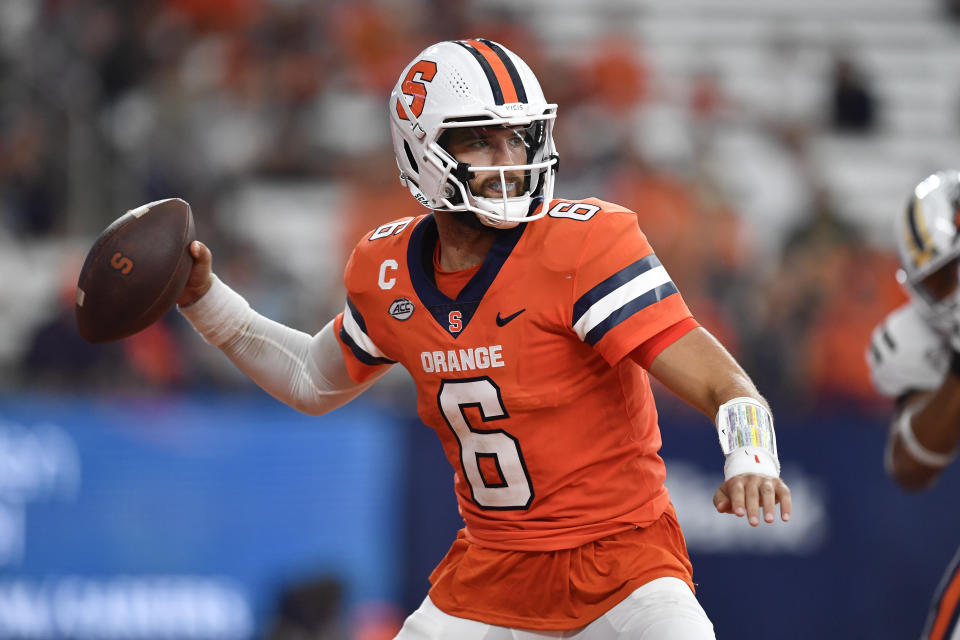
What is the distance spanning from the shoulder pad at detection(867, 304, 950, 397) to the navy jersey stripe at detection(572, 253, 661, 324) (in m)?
1.58

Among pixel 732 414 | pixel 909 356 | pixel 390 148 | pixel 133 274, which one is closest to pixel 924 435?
pixel 909 356

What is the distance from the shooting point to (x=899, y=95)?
37.9 feet

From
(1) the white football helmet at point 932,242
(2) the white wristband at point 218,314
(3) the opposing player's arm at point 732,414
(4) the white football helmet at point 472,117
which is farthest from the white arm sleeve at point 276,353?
(1) the white football helmet at point 932,242

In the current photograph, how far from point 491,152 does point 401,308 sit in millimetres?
451

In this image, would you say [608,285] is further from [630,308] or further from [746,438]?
[746,438]

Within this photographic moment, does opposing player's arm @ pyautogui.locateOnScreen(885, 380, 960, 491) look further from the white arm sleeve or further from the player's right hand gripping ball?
the player's right hand gripping ball

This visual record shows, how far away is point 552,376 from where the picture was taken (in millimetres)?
3004

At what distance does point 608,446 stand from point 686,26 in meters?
9.14

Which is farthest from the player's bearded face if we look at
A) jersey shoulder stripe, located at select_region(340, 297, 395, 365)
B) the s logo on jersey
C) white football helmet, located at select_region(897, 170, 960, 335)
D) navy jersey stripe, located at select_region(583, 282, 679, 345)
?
white football helmet, located at select_region(897, 170, 960, 335)

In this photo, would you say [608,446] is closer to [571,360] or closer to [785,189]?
[571,360]

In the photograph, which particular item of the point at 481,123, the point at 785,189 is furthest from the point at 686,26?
the point at 481,123

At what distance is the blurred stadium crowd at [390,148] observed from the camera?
26.5 feet

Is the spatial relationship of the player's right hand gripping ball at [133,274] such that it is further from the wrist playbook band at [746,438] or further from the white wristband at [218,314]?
the wrist playbook band at [746,438]

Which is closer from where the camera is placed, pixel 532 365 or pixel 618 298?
pixel 618 298
